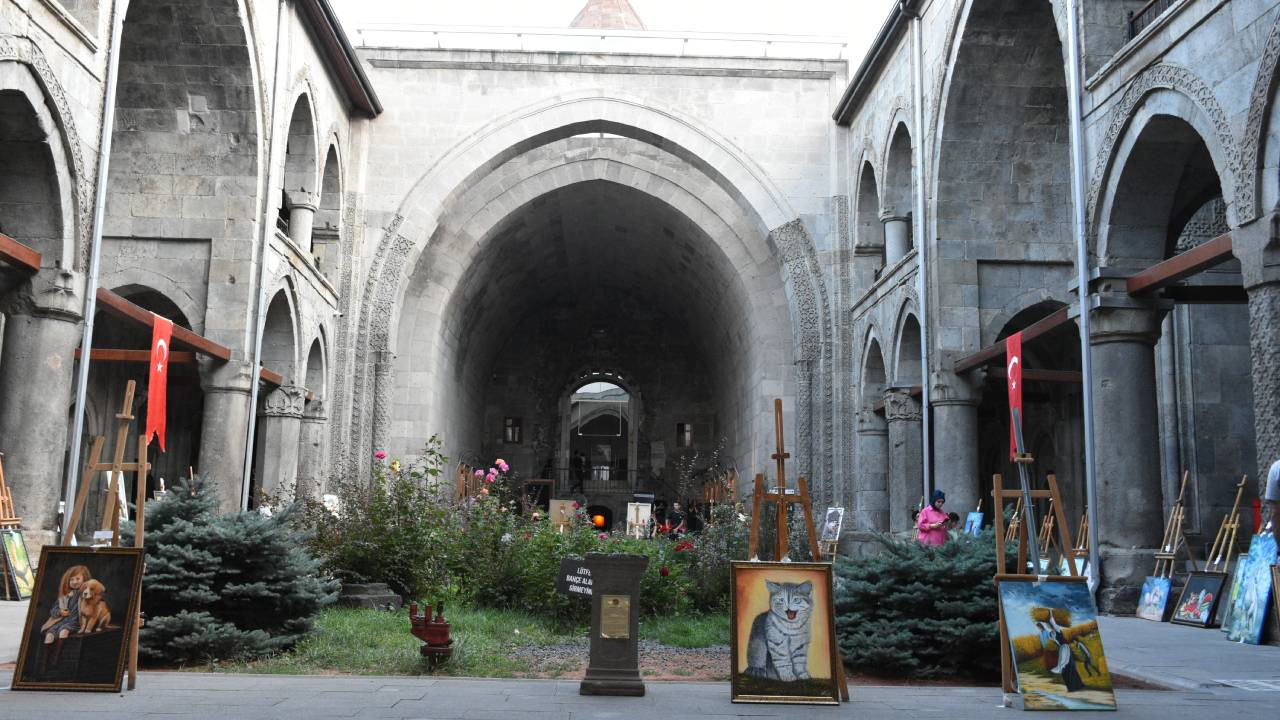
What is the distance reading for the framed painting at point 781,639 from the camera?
601 centimetres

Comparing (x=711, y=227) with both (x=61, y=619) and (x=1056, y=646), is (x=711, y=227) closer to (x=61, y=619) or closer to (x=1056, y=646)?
(x=1056, y=646)

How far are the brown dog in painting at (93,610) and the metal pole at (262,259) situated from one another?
10562 millimetres

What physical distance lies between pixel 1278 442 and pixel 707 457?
2486cm

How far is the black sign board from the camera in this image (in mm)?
8430

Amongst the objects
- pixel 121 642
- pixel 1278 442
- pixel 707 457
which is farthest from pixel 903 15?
pixel 707 457

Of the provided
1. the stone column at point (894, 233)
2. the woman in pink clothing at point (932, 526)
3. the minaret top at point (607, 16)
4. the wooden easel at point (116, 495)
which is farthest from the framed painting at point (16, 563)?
the minaret top at point (607, 16)

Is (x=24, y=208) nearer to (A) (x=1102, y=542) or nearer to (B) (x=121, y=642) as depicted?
(B) (x=121, y=642)

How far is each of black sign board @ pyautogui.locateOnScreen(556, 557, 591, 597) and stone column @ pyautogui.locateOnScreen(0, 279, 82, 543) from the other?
6.06 m

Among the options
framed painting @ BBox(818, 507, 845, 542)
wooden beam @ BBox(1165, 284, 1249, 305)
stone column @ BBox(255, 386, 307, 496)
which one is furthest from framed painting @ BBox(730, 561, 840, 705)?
stone column @ BBox(255, 386, 307, 496)

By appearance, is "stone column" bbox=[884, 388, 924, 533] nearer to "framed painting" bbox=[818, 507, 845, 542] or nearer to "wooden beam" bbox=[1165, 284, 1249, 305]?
"framed painting" bbox=[818, 507, 845, 542]

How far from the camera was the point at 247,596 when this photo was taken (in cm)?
777

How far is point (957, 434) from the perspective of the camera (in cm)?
1641

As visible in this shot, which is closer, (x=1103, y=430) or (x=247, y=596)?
(x=247, y=596)

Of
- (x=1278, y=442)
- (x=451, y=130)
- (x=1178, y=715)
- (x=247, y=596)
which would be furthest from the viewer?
(x=451, y=130)
